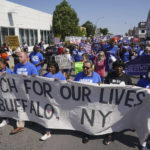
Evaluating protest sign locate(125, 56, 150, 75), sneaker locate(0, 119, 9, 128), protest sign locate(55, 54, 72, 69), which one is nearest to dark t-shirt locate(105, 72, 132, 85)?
protest sign locate(125, 56, 150, 75)

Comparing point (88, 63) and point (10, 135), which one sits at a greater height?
point (88, 63)

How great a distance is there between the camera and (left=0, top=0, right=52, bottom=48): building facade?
57.0 feet

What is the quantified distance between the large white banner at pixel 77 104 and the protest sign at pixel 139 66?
6.31 ft

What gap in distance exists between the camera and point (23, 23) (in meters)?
20.8

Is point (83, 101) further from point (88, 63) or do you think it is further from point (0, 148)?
point (0, 148)

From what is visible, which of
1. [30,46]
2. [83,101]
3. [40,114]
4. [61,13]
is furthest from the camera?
[61,13]

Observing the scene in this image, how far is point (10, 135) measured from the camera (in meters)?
3.45

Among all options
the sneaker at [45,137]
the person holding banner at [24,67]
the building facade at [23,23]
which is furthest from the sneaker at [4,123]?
the building facade at [23,23]

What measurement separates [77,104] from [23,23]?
20186mm

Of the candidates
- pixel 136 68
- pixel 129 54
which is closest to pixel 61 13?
pixel 129 54

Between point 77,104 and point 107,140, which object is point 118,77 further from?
point 107,140

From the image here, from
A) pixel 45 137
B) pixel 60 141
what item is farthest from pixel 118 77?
pixel 45 137

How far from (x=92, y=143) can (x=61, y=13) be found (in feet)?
112

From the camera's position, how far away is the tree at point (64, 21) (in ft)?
106
